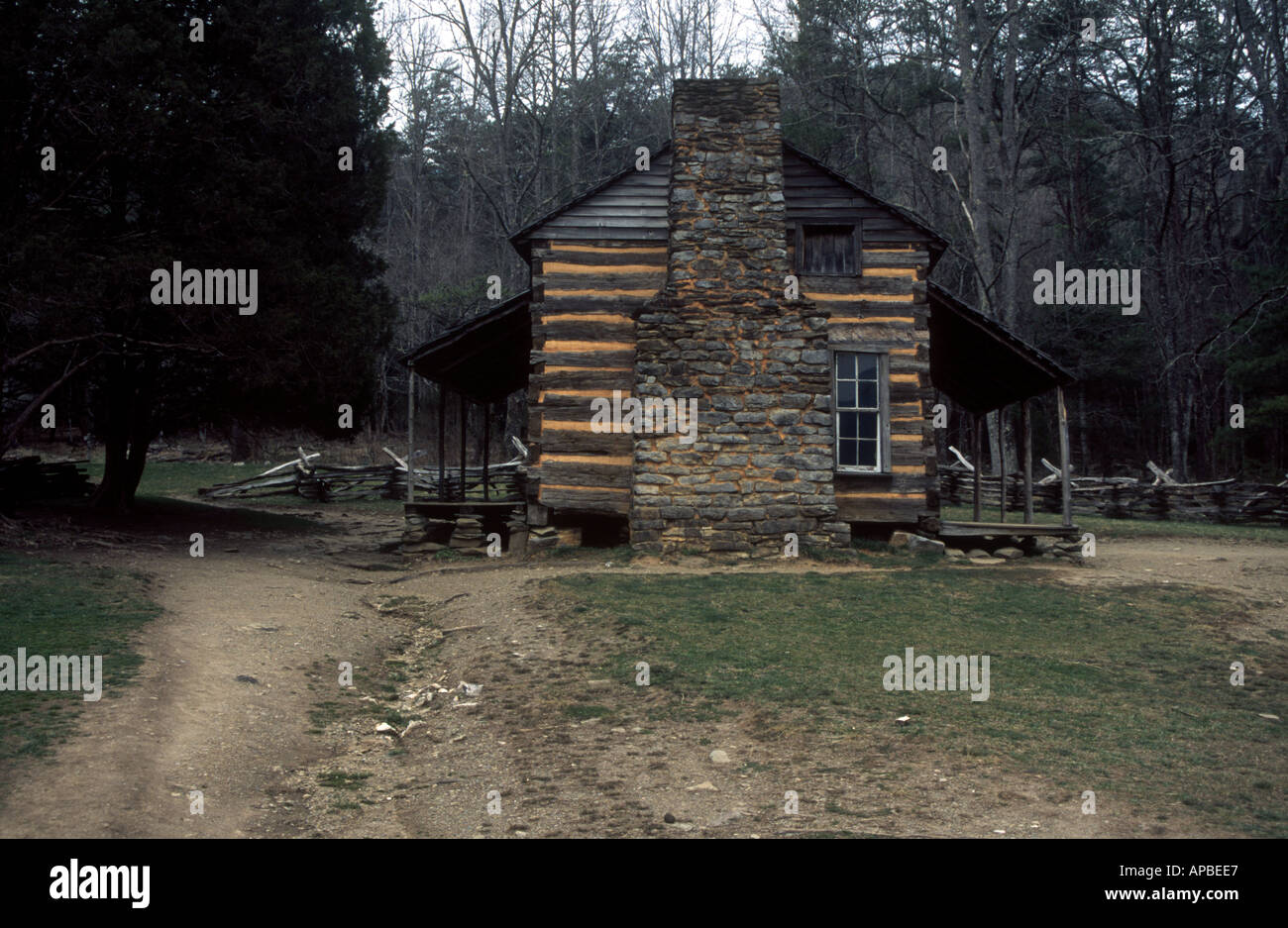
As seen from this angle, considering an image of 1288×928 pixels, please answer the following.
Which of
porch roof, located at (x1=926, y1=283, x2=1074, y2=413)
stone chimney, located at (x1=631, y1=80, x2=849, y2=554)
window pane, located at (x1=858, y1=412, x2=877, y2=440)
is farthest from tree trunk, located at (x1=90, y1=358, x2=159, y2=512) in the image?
porch roof, located at (x1=926, y1=283, x2=1074, y2=413)

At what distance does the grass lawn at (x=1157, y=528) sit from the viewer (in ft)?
70.0

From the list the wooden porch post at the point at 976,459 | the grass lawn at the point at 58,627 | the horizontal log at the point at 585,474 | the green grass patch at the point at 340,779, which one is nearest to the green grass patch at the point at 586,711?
the green grass patch at the point at 340,779

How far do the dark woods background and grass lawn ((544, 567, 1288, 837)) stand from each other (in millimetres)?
9085

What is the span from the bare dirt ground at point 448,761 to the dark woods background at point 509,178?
7.82m

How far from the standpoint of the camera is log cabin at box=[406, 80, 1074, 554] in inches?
599

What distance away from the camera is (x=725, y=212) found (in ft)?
52.0

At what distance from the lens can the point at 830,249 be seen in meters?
17.8

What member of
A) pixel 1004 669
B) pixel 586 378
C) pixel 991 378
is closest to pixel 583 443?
pixel 586 378

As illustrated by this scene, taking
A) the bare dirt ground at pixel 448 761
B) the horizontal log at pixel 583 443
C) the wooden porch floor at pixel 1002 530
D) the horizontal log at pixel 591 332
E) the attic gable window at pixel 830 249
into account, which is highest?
the attic gable window at pixel 830 249

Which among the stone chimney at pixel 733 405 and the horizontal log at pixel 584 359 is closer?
the stone chimney at pixel 733 405

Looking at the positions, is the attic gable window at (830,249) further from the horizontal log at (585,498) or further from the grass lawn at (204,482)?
the grass lawn at (204,482)
